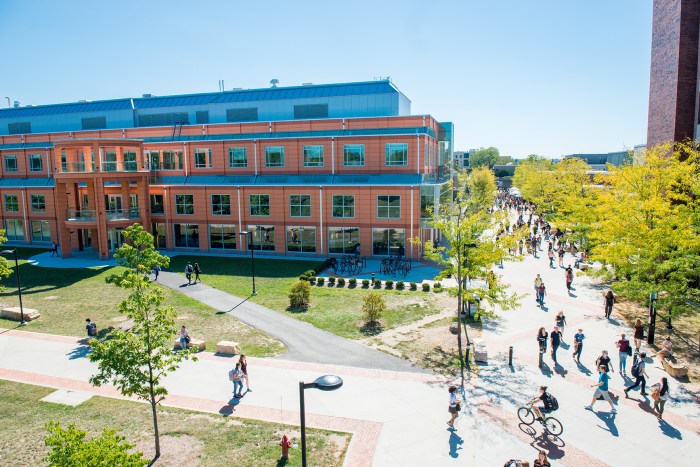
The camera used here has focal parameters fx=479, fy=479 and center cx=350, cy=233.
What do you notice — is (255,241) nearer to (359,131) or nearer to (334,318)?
(359,131)

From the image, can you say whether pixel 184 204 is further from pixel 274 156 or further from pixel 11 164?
pixel 11 164

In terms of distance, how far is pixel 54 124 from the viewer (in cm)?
5900

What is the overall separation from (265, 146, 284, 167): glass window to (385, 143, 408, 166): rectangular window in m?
9.63

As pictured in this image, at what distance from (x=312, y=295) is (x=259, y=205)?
15.2 meters

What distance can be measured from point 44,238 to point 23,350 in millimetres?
32201

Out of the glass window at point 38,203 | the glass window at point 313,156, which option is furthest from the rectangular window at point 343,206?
the glass window at point 38,203

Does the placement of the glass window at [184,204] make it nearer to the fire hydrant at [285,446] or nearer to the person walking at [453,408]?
the fire hydrant at [285,446]

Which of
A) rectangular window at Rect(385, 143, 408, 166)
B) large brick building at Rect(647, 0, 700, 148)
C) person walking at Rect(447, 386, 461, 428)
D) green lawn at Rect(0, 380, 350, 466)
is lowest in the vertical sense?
green lawn at Rect(0, 380, 350, 466)

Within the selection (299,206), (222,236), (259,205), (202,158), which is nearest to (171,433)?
(299,206)

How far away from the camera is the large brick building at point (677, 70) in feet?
101

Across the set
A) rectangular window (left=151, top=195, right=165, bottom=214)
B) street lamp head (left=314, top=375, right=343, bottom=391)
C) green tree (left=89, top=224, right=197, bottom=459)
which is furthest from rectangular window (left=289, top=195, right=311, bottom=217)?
street lamp head (left=314, top=375, right=343, bottom=391)

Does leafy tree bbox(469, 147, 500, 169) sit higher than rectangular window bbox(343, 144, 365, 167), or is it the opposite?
leafy tree bbox(469, 147, 500, 169)

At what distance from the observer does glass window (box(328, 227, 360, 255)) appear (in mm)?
40188

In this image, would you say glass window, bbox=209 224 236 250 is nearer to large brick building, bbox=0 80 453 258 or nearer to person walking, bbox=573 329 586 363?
large brick building, bbox=0 80 453 258
